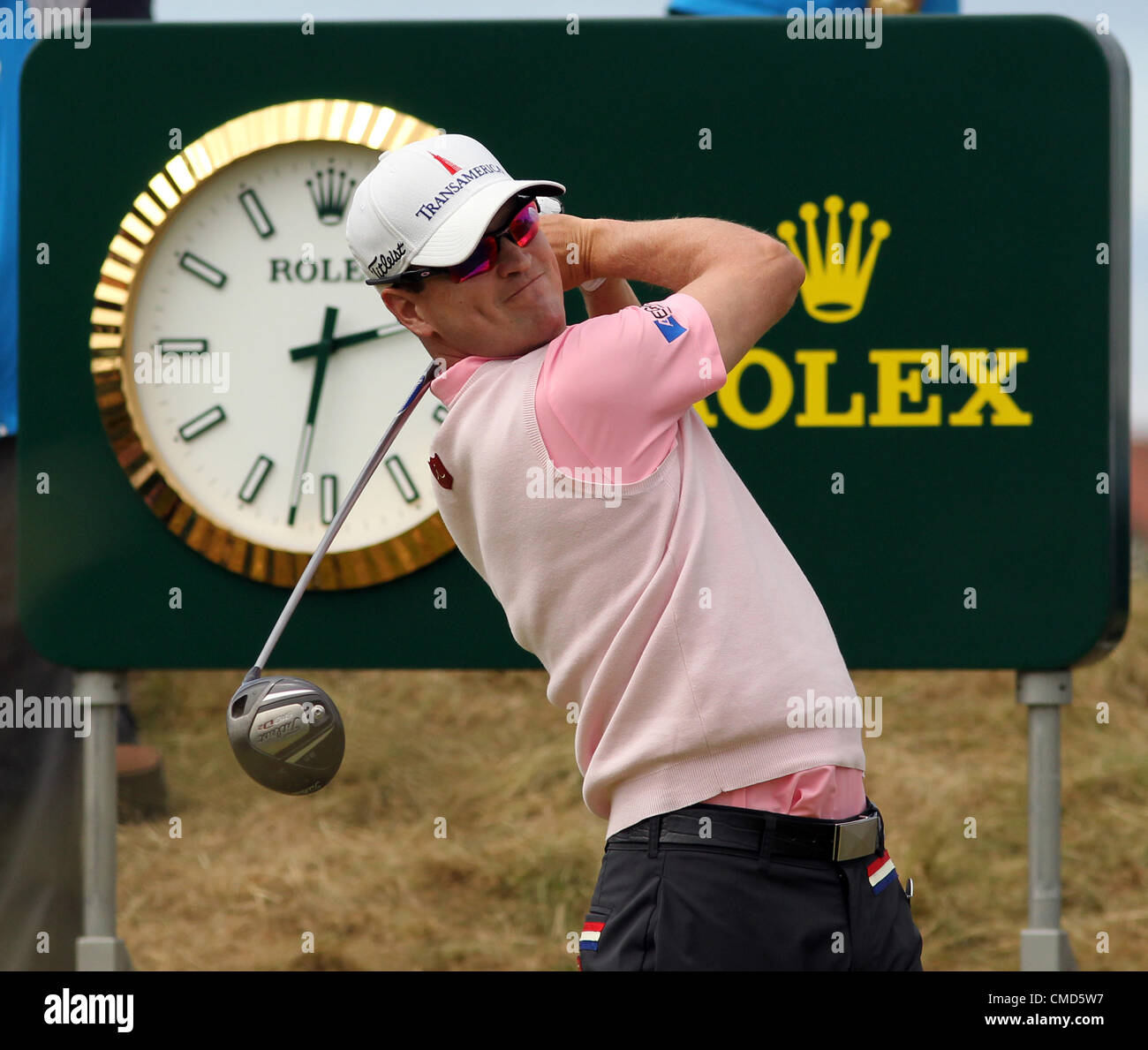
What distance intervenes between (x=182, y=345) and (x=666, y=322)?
1.85m

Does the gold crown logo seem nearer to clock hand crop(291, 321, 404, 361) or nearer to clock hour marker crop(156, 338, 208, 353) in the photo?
clock hand crop(291, 321, 404, 361)

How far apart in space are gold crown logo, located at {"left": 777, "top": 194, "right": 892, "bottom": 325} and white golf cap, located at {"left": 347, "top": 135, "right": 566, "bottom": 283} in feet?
4.73

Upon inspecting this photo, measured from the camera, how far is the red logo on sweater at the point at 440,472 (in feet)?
6.27

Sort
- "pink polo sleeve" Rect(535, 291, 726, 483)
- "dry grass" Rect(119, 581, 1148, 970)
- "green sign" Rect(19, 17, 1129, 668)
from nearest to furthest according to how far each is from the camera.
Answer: "pink polo sleeve" Rect(535, 291, 726, 483)
"green sign" Rect(19, 17, 1129, 668)
"dry grass" Rect(119, 581, 1148, 970)

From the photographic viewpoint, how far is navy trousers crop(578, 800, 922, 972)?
69.4 inches

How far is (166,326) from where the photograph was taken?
10.9 feet

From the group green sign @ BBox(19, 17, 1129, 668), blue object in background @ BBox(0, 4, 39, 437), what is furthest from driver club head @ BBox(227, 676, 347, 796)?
blue object in background @ BBox(0, 4, 39, 437)

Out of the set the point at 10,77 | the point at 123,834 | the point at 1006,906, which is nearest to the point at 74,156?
the point at 10,77

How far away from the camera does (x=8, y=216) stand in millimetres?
3896

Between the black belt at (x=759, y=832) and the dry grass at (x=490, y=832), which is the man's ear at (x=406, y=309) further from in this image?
the dry grass at (x=490, y=832)

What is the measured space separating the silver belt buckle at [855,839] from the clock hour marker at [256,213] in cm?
207

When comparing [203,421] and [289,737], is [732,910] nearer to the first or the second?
[289,737]

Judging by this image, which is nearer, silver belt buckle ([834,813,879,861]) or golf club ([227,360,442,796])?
silver belt buckle ([834,813,879,861])

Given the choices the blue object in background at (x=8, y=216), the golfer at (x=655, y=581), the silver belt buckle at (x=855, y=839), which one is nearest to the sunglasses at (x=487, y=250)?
the golfer at (x=655, y=581)
